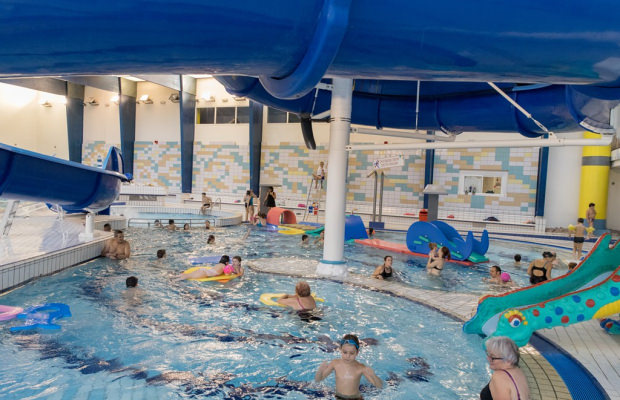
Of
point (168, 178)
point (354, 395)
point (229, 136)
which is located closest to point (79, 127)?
point (168, 178)

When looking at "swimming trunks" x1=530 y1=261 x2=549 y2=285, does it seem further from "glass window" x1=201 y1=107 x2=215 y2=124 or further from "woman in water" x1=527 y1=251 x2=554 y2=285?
"glass window" x1=201 y1=107 x2=215 y2=124

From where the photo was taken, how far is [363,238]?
12.4 meters

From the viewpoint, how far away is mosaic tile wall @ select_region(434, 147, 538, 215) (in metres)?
16.0

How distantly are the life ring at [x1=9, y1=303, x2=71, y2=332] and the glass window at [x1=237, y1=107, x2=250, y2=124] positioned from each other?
1525cm

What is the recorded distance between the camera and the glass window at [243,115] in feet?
66.0

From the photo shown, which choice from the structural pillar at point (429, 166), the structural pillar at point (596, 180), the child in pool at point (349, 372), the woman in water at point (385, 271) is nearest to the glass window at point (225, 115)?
the structural pillar at point (429, 166)

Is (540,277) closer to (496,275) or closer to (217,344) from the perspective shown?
(496,275)

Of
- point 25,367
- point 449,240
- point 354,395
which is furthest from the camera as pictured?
point 449,240

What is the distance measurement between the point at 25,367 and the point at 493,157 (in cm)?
1541

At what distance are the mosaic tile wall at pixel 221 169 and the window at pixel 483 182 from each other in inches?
349

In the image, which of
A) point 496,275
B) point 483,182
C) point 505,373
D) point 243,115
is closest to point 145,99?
point 243,115

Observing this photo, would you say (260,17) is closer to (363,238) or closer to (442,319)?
(442,319)

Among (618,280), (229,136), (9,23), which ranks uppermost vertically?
(229,136)

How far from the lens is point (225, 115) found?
20562 mm
